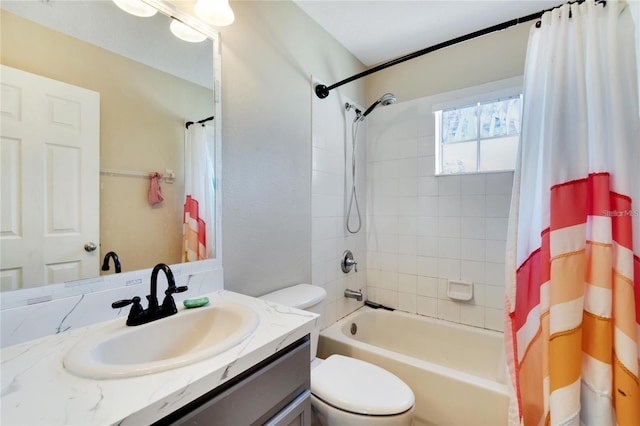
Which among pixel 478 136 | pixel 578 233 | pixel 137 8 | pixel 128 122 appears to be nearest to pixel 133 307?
pixel 128 122

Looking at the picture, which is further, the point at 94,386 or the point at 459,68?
the point at 459,68

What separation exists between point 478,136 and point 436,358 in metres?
1.60

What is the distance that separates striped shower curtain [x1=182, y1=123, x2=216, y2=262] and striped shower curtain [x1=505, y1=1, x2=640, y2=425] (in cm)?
137

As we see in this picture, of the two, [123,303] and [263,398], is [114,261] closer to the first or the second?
[123,303]

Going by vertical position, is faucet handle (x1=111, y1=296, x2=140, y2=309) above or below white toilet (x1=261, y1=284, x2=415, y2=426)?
above

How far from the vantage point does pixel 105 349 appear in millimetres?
722

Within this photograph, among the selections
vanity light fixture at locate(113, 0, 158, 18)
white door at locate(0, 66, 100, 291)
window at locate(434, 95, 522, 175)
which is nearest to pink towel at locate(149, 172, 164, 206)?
white door at locate(0, 66, 100, 291)

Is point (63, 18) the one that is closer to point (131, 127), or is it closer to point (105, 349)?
point (131, 127)

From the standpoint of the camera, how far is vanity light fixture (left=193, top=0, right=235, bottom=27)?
3.52 feet

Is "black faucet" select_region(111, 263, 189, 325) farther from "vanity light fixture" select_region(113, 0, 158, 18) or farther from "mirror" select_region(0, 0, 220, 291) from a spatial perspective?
"vanity light fixture" select_region(113, 0, 158, 18)

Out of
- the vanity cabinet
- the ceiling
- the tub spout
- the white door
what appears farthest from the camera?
the tub spout

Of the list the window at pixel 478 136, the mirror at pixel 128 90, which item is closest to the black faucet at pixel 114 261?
the mirror at pixel 128 90

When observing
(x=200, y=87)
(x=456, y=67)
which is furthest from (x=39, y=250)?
(x=456, y=67)

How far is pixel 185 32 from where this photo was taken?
3.67ft
